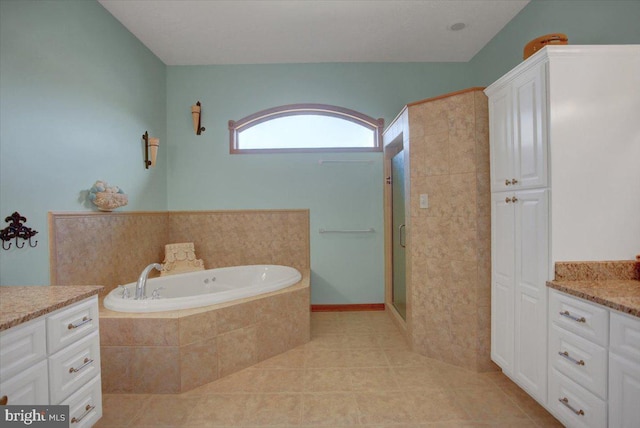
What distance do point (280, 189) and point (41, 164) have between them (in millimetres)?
2064

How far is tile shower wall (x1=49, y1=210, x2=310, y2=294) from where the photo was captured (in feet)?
7.83

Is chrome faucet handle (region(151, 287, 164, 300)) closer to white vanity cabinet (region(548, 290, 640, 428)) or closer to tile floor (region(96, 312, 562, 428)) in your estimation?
tile floor (region(96, 312, 562, 428))

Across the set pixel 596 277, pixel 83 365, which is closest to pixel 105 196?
pixel 83 365

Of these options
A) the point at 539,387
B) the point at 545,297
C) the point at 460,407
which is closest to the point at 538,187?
the point at 545,297

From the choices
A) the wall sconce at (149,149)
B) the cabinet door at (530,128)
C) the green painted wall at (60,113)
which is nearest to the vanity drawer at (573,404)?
the cabinet door at (530,128)

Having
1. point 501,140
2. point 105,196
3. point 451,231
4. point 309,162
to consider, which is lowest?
point 451,231

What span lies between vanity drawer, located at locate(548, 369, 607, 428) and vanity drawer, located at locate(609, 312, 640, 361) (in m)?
0.27

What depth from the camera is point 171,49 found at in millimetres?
3080

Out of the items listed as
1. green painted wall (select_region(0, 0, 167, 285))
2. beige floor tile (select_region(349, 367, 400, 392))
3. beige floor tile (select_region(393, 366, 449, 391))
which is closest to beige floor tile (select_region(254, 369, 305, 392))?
beige floor tile (select_region(349, 367, 400, 392))

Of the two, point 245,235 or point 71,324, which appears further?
point 245,235

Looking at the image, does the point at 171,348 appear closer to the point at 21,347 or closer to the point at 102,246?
the point at 21,347

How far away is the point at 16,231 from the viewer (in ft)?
5.61

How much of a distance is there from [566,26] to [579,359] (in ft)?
7.30

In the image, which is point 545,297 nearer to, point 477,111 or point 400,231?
point 477,111
